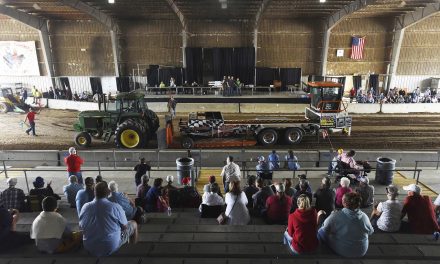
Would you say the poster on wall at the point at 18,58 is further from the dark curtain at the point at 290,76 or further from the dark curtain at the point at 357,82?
the dark curtain at the point at 357,82

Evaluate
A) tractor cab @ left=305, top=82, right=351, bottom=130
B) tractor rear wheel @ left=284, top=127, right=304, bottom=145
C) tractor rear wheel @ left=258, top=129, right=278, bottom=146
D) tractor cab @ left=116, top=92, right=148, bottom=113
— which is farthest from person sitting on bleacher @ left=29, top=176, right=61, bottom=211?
tractor cab @ left=305, top=82, right=351, bottom=130

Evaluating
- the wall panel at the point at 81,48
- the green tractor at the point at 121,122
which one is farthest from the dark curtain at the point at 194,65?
the green tractor at the point at 121,122

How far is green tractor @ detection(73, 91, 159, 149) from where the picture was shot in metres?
14.0

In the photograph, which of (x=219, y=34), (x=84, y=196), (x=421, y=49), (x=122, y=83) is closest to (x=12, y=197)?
(x=84, y=196)

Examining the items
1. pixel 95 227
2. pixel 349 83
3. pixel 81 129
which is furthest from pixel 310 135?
pixel 349 83

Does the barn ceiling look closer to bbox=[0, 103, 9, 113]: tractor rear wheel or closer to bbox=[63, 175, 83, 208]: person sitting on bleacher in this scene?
bbox=[0, 103, 9, 113]: tractor rear wheel

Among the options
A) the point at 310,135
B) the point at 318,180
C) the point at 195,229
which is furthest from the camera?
the point at 310,135

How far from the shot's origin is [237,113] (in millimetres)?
24078

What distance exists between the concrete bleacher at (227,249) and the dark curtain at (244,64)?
24311mm

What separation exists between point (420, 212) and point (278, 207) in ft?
7.27

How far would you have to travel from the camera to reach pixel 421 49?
2795 cm

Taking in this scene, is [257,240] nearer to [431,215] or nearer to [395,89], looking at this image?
[431,215]

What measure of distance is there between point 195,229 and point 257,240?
1.19 metres

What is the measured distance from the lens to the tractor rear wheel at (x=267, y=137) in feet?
48.9
